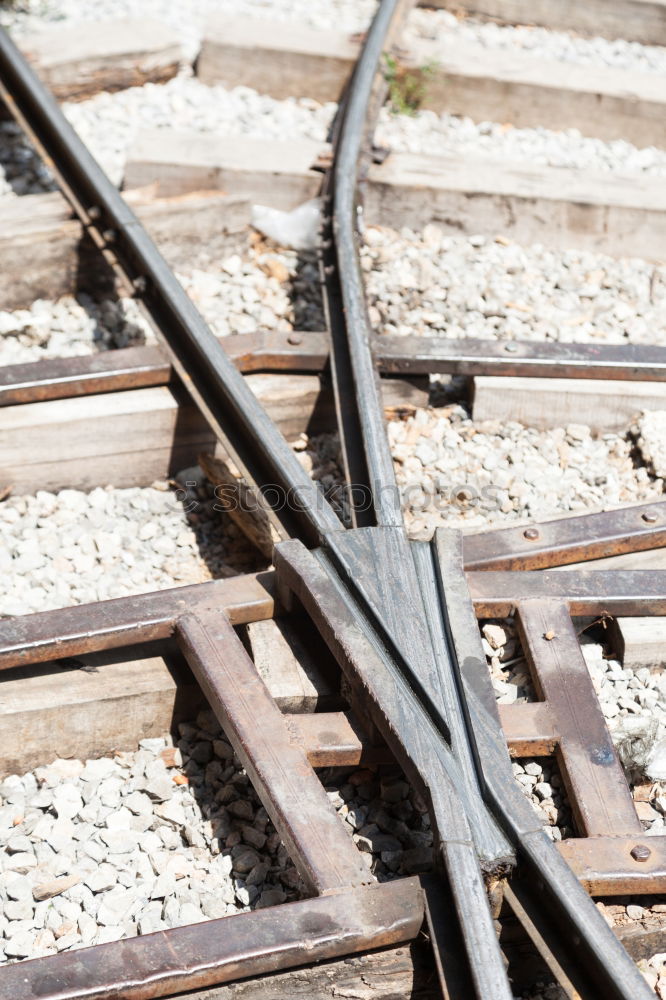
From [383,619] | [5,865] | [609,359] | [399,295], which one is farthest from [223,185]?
[5,865]

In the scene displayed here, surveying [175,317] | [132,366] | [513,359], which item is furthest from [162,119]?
[513,359]

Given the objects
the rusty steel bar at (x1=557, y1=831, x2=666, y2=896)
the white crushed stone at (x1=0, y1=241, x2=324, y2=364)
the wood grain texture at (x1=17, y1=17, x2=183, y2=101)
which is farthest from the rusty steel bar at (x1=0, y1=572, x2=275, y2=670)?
the wood grain texture at (x1=17, y1=17, x2=183, y2=101)

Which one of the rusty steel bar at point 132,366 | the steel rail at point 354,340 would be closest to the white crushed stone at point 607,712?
the steel rail at point 354,340

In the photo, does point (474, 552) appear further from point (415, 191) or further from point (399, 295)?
point (415, 191)

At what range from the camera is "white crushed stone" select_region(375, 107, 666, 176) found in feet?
17.7

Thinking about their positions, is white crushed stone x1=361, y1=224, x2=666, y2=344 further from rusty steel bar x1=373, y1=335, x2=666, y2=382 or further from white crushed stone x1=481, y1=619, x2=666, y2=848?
white crushed stone x1=481, y1=619, x2=666, y2=848

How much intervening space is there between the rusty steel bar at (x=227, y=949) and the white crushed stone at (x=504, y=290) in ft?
7.90

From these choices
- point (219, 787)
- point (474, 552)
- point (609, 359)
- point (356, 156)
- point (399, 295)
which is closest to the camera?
point (219, 787)

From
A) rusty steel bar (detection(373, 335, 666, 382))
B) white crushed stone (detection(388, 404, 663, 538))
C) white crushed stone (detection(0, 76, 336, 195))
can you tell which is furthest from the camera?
white crushed stone (detection(0, 76, 336, 195))

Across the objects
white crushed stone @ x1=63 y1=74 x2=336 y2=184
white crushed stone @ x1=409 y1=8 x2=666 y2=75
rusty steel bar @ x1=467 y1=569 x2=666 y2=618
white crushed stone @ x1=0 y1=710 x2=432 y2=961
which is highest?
white crushed stone @ x1=409 y1=8 x2=666 y2=75

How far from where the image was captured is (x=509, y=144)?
5.56 metres

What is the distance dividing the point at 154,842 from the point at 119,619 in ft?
1.68

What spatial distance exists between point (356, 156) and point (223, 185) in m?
0.58

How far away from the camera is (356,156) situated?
4.61 meters
